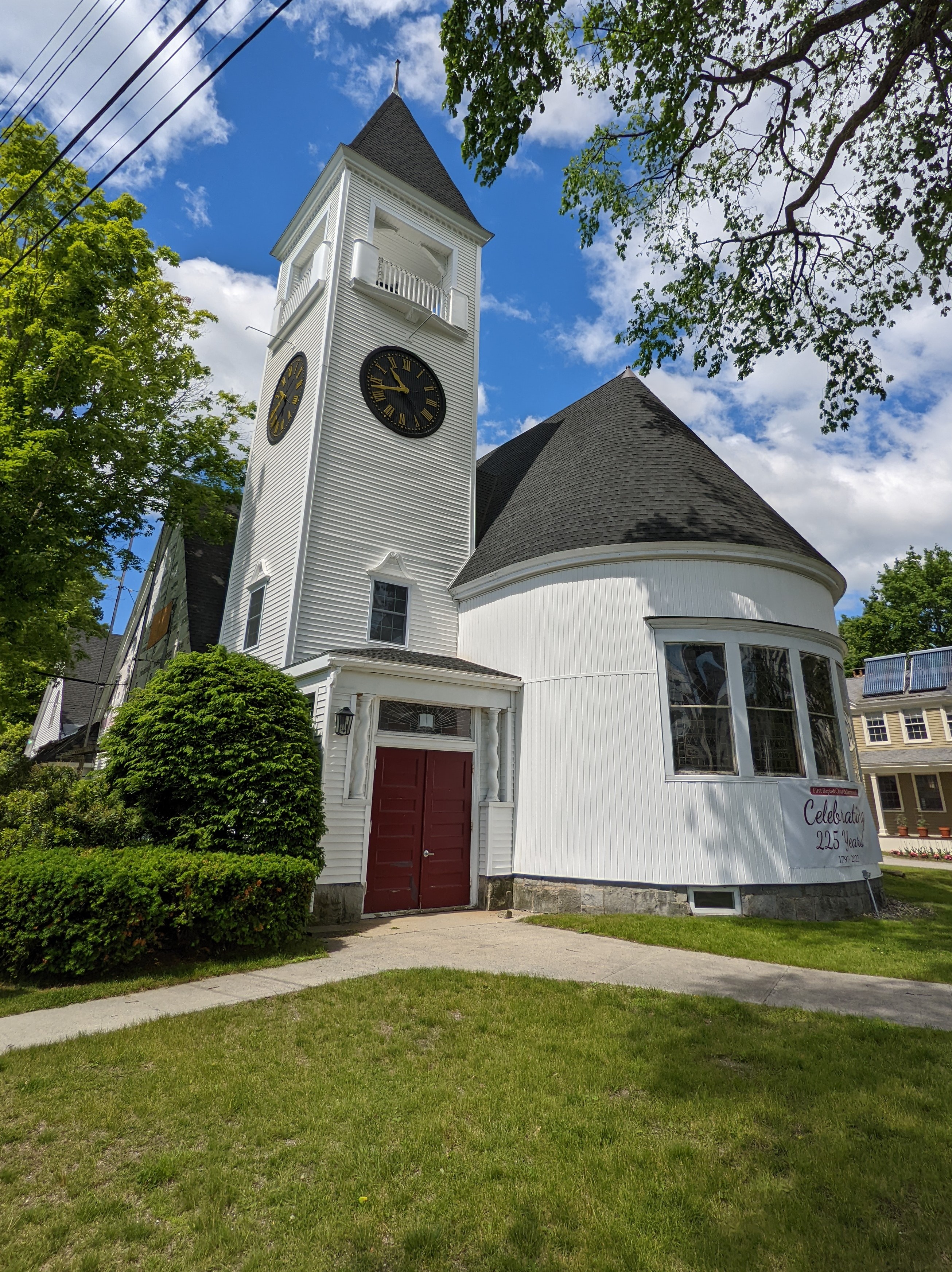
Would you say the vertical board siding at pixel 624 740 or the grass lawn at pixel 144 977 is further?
the vertical board siding at pixel 624 740

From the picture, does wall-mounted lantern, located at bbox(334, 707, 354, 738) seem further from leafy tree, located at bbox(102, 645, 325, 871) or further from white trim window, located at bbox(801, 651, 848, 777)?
white trim window, located at bbox(801, 651, 848, 777)

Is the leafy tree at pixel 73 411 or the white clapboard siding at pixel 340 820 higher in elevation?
the leafy tree at pixel 73 411

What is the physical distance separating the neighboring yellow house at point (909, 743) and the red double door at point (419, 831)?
77.9 feet

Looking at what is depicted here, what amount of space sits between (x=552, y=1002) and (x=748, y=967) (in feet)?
10.0

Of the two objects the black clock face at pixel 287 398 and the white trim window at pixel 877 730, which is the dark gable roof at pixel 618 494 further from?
the white trim window at pixel 877 730

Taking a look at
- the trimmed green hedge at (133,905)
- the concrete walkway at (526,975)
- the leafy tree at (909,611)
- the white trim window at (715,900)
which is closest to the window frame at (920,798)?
the leafy tree at (909,611)

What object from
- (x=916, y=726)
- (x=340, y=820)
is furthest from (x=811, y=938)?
(x=916, y=726)

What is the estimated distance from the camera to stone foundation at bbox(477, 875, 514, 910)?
12.1 metres

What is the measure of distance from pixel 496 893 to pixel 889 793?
2825 centimetres

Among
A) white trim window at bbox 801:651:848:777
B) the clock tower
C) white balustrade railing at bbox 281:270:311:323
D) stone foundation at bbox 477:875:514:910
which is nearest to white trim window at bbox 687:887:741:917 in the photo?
white trim window at bbox 801:651:848:777

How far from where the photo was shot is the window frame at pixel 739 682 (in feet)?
36.6

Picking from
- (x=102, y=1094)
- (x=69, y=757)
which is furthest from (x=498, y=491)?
(x=69, y=757)

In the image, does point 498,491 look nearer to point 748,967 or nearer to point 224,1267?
point 748,967

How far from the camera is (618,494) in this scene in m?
13.6
